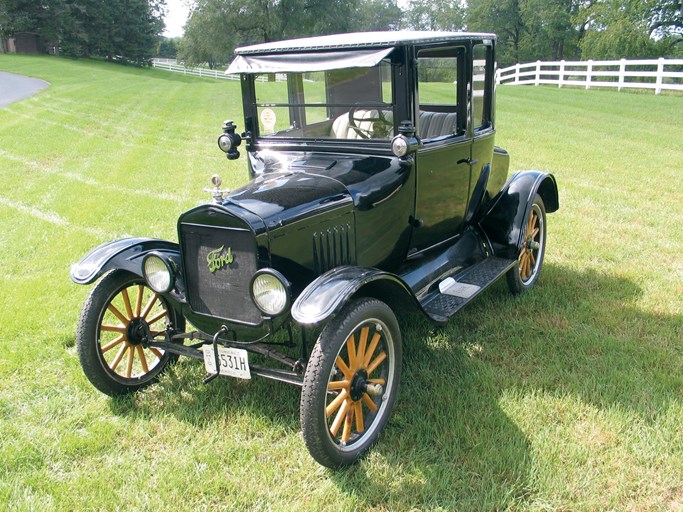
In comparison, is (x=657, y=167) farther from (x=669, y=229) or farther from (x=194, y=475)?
(x=194, y=475)

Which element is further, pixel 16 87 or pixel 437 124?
pixel 16 87

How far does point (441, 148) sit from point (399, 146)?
59cm

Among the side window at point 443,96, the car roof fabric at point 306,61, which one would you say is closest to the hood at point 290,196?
the car roof fabric at point 306,61

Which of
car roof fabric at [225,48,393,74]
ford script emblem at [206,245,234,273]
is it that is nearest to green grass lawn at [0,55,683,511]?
ford script emblem at [206,245,234,273]

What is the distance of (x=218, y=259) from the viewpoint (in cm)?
292

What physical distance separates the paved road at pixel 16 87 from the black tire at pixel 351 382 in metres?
18.6

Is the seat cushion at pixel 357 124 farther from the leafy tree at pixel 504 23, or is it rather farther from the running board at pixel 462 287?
the leafy tree at pixel 504 23

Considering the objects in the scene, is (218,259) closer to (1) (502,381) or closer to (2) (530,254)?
(1) (502,381)

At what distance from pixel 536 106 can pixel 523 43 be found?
39.1m

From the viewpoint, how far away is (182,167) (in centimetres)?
952

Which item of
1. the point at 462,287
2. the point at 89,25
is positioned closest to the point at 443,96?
the point at 462,287

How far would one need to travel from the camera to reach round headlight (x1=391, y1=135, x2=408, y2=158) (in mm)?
3193

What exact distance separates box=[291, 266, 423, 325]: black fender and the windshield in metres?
0.97

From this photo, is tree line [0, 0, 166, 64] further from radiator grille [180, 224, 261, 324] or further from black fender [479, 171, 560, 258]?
radiator grille [180, 224, 261, 324]
